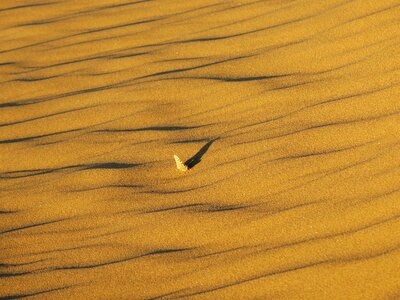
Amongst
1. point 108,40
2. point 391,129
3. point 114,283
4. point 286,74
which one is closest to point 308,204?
point 391,129

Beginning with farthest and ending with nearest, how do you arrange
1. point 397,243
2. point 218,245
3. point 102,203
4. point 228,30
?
point 228,30
point 102,203
point 218,245
point 397,243

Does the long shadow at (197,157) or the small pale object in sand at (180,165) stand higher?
the long shadow at (197,157)

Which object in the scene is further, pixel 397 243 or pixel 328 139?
pixel 328 139

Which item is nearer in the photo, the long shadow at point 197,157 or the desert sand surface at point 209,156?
the desert sand surface at point 209,156

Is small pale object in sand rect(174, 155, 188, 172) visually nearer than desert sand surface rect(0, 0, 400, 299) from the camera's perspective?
No

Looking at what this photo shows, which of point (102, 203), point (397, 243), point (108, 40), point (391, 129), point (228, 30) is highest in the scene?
point (108, 40)

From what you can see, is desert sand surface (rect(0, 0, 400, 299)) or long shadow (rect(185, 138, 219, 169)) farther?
long shadow (rect(185, 138, 219, 169))

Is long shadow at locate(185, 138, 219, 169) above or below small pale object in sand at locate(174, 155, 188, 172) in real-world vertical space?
above

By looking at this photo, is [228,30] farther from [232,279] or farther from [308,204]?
[232,279]
